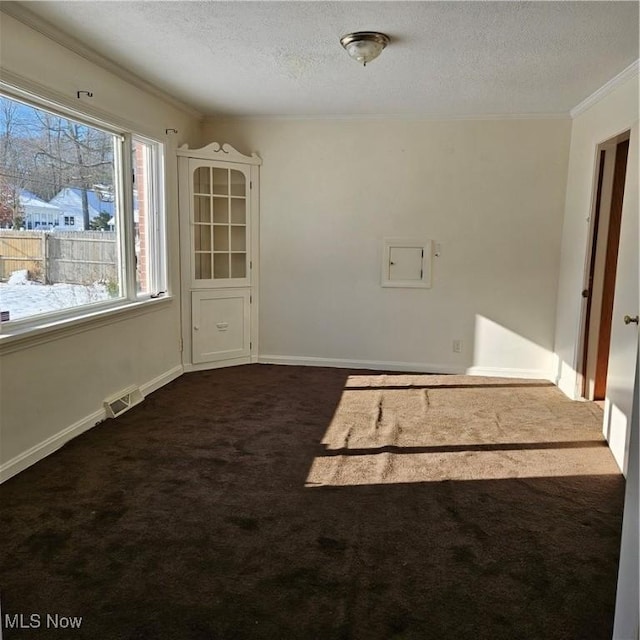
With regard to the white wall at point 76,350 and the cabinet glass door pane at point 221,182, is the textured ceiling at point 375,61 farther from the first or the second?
the cabinet glass door pane at point 221,182

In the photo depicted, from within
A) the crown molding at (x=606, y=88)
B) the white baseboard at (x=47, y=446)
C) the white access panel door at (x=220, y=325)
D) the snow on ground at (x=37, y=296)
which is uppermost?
the crown molding at (x=606, y=88)

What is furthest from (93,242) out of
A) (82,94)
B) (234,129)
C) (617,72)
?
(617,72)

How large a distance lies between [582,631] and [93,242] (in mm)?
3496

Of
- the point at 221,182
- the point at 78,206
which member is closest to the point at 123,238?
the point at 78,206

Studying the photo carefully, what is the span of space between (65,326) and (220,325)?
6.94 ft

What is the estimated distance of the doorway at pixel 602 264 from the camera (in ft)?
13.9

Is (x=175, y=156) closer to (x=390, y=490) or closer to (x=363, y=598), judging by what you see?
(x=390, y=490)

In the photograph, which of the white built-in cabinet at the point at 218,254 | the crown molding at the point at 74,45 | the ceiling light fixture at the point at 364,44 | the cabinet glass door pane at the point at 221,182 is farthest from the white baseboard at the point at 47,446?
the ceiling light fixture at the point at 364,44

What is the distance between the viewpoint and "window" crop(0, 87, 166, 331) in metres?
3.05

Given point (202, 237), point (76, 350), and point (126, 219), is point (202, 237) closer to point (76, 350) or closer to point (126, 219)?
point (126, 219)

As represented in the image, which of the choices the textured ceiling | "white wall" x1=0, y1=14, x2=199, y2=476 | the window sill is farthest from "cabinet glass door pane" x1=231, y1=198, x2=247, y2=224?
the window sill

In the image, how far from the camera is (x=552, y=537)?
8.14ft

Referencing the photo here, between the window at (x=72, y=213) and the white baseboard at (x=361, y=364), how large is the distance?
4.92ft

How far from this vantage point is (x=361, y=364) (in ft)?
18.0
